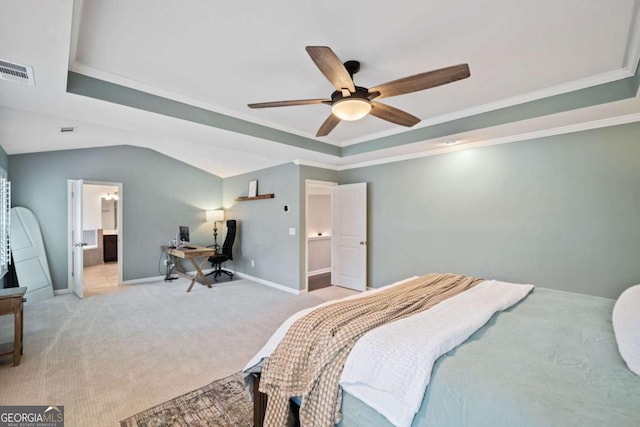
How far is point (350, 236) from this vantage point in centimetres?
510

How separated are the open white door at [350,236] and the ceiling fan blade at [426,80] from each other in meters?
2.87

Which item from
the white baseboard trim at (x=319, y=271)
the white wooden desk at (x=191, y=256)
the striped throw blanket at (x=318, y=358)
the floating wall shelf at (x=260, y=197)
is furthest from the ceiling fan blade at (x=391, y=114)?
the white baseboard trim at (x=319, y=271)

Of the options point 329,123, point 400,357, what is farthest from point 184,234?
point 400,357

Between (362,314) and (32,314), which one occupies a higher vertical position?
(362,314)

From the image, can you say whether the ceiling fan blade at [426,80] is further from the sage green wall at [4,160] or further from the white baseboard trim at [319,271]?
the sage green wall at [4,160]

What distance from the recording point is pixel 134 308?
414 centimetres

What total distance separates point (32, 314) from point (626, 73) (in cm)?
713

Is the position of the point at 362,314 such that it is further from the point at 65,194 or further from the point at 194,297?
the point at 65,194

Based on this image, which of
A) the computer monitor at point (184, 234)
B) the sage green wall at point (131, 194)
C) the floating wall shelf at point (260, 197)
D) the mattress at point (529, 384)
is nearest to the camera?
the mattress at point (529, 384)

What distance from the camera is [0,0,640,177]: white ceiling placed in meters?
1.70

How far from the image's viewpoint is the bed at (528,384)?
95cm

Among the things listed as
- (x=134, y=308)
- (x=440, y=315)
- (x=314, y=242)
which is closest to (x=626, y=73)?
(x=440, y=315)

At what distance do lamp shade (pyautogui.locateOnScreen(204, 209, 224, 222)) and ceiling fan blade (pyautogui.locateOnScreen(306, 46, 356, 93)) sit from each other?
215 inches

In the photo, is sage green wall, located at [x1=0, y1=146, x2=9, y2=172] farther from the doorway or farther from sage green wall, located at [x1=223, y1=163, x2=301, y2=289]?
sage green wall, located at [x1=223, y1=163, x2=301, y2=289]
